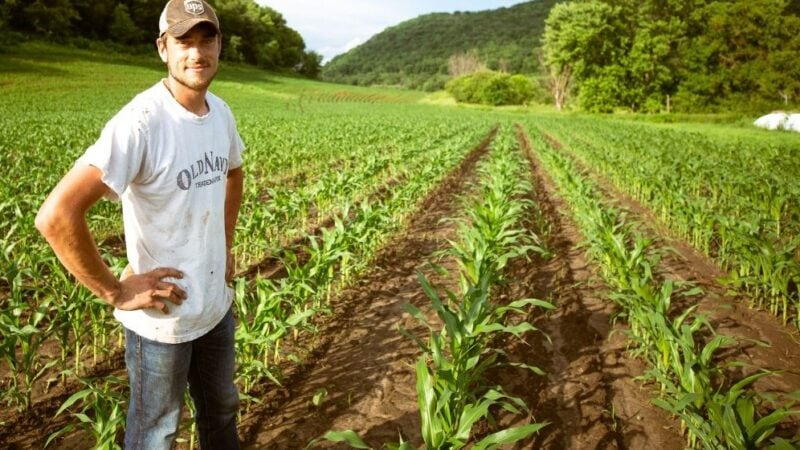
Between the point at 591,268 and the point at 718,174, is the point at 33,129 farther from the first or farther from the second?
the point at 718,174

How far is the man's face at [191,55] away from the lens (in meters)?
1.72

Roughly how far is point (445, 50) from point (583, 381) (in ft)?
604

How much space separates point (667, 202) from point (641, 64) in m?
46.7

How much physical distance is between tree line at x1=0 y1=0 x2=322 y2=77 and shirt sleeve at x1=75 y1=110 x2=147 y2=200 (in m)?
59.4

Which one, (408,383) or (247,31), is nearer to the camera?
(408,383)

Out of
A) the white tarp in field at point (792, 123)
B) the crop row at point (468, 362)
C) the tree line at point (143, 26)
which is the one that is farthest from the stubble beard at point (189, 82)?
the tree line at point (143, 26)

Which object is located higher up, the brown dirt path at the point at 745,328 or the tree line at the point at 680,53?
the tree line at the point at 680,53

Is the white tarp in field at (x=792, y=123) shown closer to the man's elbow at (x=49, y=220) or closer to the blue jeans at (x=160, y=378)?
the blue jeans at (x=160, y=378)

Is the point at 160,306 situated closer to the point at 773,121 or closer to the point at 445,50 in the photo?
the point at 773,121

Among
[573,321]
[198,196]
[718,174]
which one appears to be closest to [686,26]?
[718,174]

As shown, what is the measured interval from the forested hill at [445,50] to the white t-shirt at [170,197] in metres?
124

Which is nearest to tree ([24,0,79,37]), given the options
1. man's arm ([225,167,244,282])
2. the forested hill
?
man's arm ([225,167,244,282])

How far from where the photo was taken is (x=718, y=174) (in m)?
9.28

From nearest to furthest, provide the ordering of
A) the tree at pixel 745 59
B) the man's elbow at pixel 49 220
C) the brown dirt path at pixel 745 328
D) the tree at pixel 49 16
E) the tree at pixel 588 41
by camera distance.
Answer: the man's elbow at pixel 49 220, the brown dirt path at pixel 745 328, the tree at pixel 745 59, the tree at pixel 49 16, the tree at pixel 588 41
